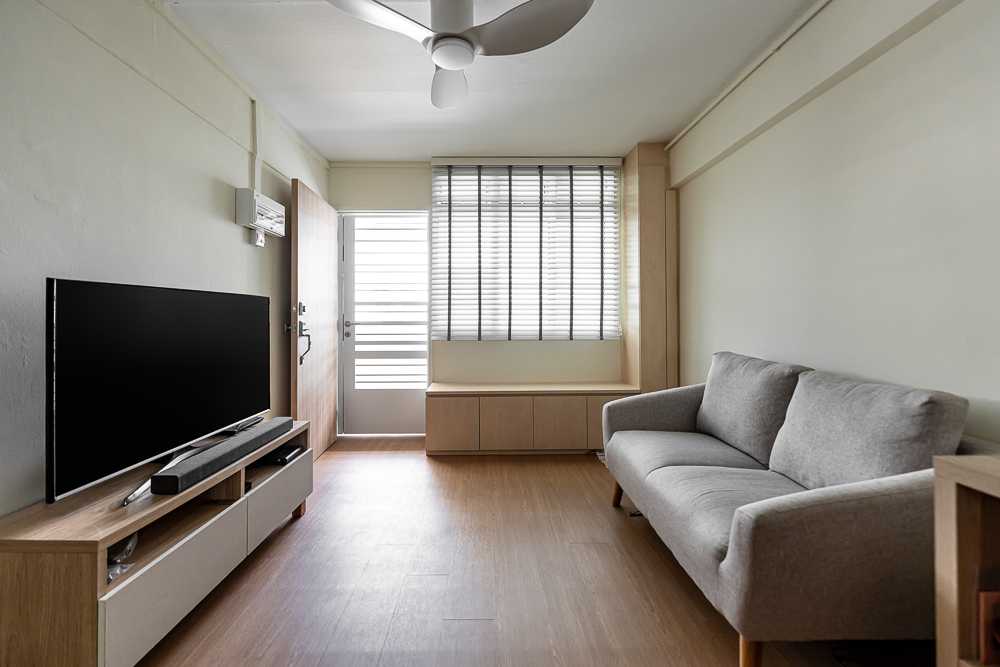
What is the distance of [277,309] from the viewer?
3477mm

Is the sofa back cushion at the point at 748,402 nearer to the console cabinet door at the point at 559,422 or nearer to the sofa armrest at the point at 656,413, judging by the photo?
the sofa armrest at the point at 656,413

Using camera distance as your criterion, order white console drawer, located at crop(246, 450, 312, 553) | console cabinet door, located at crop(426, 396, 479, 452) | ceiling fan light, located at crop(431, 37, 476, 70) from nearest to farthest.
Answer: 1. ceiling fan light, located at crop(431, 37, 476, 70)
2. white console drawer, located at crop(246, 450, 312, 553)
3. console cabinet door, located at crop(426, 396, 479, 452)

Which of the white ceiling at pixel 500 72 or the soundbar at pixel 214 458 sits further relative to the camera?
the white ceiling at pixel 500 72

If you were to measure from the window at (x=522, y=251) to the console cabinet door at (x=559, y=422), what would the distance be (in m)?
0.67

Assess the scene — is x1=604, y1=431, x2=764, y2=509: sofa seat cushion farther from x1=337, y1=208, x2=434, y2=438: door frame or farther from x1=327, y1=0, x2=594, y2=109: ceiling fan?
x1=337, y1=208, x2=434, y2=438: door frame

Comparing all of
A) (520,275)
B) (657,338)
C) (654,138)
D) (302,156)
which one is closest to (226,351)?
(302,156)

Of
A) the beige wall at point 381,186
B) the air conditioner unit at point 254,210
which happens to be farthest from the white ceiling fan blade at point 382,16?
the beige wall at point 381,186

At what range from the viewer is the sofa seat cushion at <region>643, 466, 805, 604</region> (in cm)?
158

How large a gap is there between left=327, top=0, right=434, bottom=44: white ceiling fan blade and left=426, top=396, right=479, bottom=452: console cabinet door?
262 centimetres

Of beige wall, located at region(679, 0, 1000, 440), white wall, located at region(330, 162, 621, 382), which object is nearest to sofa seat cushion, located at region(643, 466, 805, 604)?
beige wall, located at region(679, 0, 1000, 440)

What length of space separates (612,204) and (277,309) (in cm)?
286

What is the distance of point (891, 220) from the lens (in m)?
1.97

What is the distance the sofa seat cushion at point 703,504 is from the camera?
158 centimetres

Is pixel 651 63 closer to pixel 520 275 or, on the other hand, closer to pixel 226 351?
pixel 520 275
